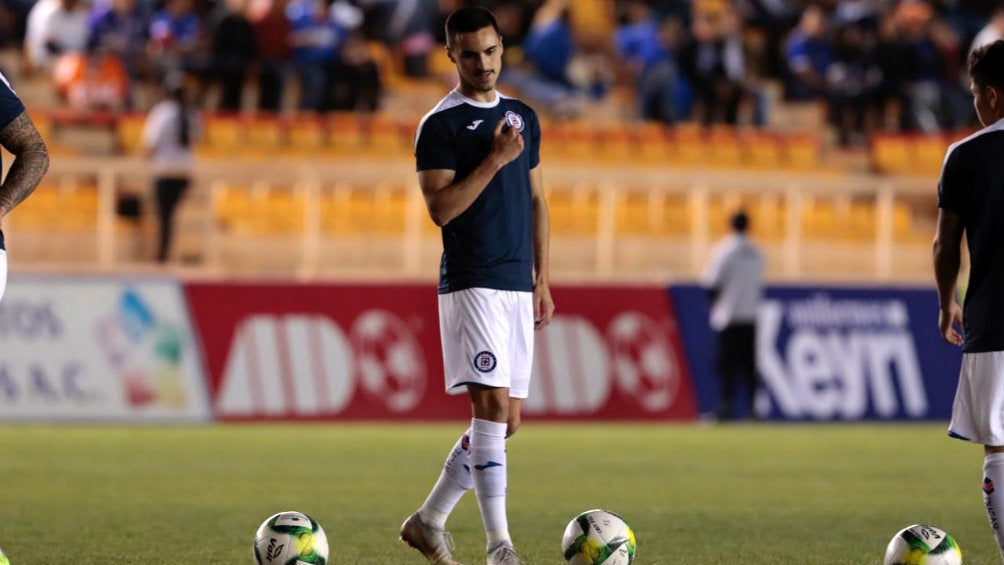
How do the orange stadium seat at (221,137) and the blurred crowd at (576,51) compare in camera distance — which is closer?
the orange stadium seat at (221,137)

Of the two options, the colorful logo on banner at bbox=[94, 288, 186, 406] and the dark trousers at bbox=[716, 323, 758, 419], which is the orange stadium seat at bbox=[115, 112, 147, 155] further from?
the dark trousers at bbox=[716, 323, 758, 419]

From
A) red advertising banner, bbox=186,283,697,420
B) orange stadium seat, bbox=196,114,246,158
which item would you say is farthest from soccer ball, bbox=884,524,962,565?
orange stadium seat, bbox=196,114,246,158

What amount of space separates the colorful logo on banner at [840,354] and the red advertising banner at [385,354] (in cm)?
58

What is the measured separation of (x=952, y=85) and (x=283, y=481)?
1828 centimetres

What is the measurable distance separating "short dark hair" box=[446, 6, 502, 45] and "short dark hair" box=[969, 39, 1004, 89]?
1.89 metres

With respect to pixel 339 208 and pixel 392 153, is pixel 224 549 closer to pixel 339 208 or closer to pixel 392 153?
pixel 339 208

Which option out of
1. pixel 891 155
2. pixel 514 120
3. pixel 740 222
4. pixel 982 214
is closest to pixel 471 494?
pixel 514 120

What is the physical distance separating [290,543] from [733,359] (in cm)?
1272

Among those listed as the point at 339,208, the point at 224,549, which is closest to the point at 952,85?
the point at 339,208

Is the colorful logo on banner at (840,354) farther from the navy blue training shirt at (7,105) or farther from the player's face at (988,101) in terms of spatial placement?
the navy blue training shirt at (7,105)

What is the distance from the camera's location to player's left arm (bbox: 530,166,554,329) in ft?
25.7

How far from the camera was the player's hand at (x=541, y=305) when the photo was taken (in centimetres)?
789

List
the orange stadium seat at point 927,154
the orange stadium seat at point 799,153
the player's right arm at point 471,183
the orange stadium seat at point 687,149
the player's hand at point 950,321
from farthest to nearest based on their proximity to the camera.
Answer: the orange stadium seat at point 927,154, the orange stadium seat at point 799,153, the orange stadium seat at point 687,149, the player's right arm at point 471,183, the player's hand at point 950,321

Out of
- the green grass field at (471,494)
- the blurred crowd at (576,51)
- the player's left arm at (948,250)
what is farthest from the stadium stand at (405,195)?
the player's left arm at (948,250)
